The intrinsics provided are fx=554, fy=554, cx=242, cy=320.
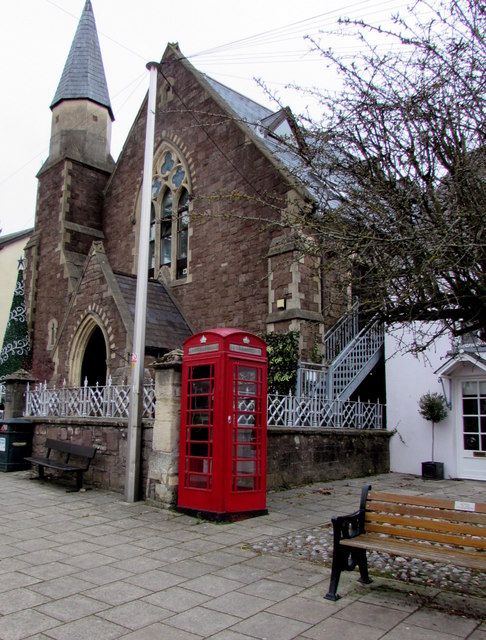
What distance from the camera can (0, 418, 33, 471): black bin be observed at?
12172 millimetres

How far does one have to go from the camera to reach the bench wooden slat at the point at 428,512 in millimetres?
4438

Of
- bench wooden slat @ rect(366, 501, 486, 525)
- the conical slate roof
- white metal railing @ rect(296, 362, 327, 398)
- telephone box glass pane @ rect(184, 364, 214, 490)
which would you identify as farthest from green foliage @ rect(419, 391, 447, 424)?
the conical slate roof

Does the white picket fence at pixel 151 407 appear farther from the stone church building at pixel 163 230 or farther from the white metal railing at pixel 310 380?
the stone church building at pixel 163 230

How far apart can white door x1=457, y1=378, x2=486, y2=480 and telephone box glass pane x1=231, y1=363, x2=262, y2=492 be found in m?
6.27

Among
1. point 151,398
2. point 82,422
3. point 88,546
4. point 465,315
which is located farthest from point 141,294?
point 465,315

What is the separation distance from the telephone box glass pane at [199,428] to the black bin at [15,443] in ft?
19.3

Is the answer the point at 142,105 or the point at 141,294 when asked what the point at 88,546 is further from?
the point at 142,105

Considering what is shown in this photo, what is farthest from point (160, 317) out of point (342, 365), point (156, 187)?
point (156, 187)

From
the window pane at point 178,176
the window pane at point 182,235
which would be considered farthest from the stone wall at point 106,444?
the window pane at point 178,176

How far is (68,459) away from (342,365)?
22.0 ft

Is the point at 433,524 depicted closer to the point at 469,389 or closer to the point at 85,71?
the point at 469,389

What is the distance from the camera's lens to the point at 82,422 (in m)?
10.5

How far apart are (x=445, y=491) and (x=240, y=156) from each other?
33.8 feet

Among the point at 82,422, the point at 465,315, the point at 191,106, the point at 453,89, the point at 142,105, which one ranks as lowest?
the point at 82,422
